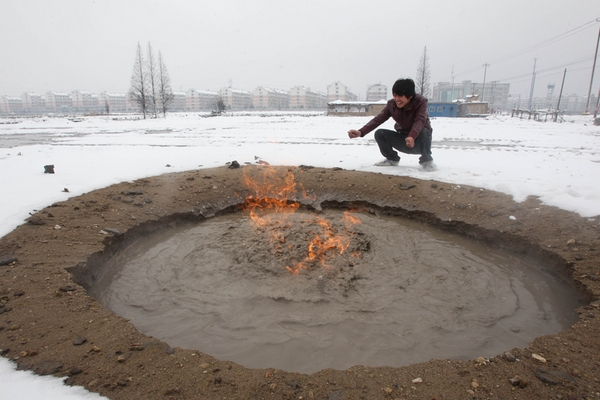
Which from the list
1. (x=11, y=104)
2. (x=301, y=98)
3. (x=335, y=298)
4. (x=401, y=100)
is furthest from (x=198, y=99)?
(x=335, y=298)

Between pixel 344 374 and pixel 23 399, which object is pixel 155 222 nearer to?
pixel 23 399

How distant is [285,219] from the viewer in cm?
522

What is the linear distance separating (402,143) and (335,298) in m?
4.79

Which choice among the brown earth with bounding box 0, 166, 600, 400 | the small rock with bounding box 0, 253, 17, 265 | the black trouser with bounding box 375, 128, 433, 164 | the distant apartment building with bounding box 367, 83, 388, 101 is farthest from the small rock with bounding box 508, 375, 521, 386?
the distant apartment building with bounding box 367, 83, 388, 101

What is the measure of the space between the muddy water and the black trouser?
2.66 meters

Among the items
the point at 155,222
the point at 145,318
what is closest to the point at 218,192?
the point at 155,222

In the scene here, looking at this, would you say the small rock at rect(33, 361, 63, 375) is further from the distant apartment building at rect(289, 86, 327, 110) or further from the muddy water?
the distant apartment building at rect(289, 86, 327, 110)

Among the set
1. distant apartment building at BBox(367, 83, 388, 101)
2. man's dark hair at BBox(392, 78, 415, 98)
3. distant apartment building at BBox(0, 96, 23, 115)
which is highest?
distant apartment building at BBox(367, 83, 388, 101)

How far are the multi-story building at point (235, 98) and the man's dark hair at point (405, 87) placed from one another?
451 feet

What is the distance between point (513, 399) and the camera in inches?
72.1

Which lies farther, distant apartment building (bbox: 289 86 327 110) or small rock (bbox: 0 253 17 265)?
distant apartment building (bbox: 289 86 327 110)

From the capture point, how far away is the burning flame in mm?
4094

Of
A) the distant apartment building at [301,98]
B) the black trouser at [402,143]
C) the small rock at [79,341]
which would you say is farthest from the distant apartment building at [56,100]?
the small rock at [79,341]

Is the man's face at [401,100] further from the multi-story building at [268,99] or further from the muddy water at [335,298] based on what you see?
the multi-story building at [268,99]
